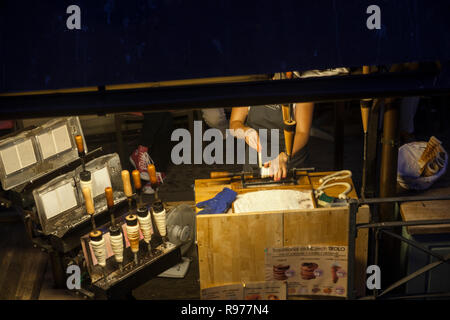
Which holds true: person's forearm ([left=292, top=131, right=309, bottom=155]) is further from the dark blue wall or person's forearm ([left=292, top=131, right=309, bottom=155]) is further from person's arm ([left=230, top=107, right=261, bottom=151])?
the dark blue wall

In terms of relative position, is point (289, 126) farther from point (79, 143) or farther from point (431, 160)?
point (79, 143)

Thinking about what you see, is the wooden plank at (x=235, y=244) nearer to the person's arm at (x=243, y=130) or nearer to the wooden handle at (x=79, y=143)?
the person's arm at (x=243, y=130)

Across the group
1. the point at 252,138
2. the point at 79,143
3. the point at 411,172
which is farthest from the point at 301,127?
the point at 79,143

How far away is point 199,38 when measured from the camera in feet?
10.2

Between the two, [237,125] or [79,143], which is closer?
[79,143]

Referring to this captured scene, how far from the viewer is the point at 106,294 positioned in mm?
4445

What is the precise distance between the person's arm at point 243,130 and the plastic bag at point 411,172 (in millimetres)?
1290

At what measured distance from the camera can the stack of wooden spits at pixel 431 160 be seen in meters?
4.91

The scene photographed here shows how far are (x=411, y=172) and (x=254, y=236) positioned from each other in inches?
62.1

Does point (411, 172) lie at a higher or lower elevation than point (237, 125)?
lower

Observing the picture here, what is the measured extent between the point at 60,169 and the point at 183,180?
3.48 m

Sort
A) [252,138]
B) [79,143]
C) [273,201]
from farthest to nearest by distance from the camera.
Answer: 1. [252,138]
2. [79,143]
3. [273,201]

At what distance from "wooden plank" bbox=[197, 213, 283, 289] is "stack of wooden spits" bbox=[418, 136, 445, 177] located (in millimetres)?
1479

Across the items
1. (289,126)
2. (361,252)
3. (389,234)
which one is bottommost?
→ (361,252)
